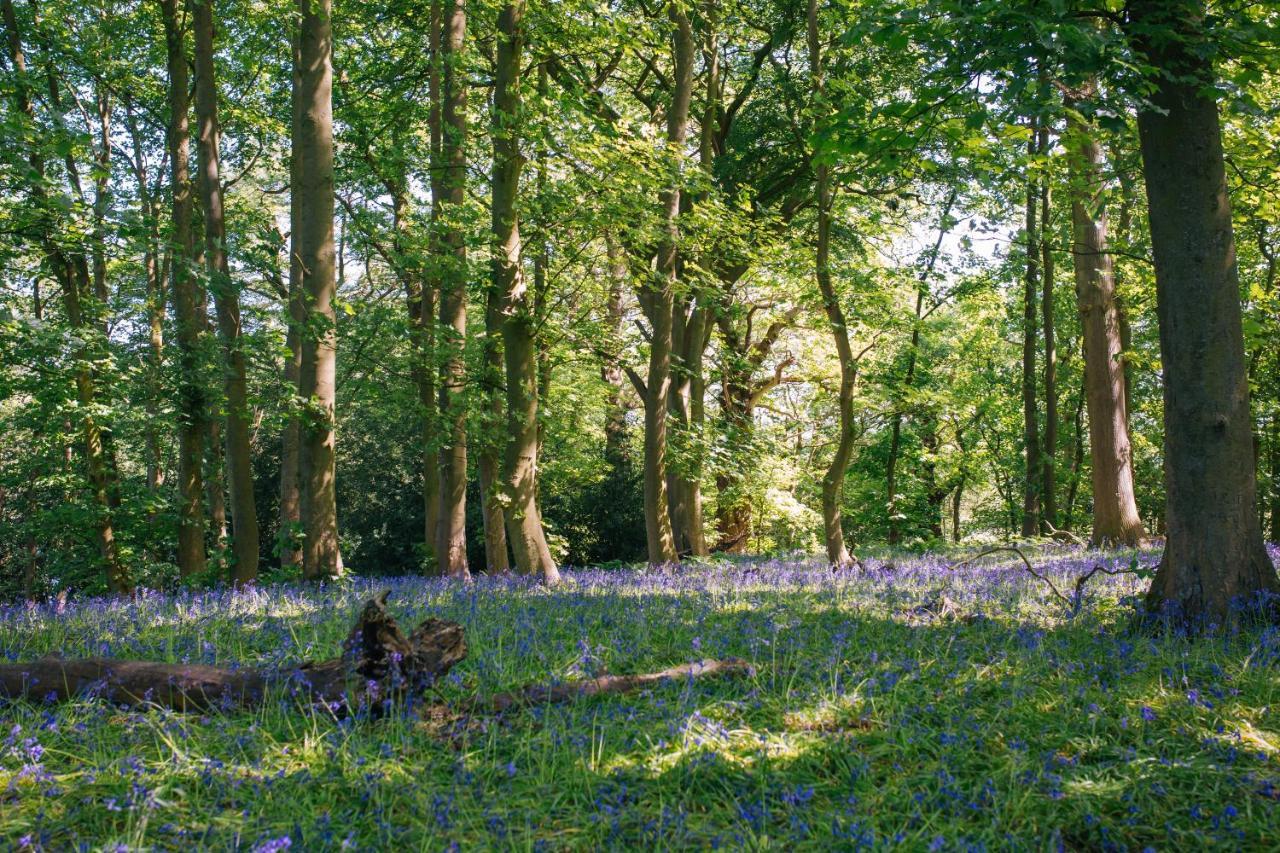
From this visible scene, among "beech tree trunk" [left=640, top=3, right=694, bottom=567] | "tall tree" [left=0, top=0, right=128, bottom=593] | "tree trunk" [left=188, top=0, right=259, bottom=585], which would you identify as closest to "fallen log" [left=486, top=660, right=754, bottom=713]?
"beech tree trunk" [left=640, top=3, right=694, bottom=567]

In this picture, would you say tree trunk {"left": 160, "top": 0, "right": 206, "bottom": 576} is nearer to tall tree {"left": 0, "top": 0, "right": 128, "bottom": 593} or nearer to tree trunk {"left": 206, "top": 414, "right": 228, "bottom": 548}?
tall tree {"left": 0, "top": 0, "right": 128, "bottom": 593}

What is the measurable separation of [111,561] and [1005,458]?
31823mm

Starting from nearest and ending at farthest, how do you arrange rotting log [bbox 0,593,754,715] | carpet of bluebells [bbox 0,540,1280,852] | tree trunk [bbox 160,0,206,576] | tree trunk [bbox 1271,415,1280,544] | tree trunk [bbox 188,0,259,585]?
carpet of bluebells [bbox 0,540,1280,852], rotting log [bbox 0,593,754,715], tree trunk [bbox 188,0,259,585], tree trunk [bbox 160,0,206,576], tree trunk [bbox 1271,415,1280,544]

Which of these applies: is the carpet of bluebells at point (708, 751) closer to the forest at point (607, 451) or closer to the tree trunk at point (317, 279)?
the forest at point (607, 451)

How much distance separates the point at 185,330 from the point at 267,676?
12.7 meters

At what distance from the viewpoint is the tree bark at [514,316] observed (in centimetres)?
1138

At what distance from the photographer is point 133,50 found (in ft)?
59.8

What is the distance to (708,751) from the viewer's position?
369 cm

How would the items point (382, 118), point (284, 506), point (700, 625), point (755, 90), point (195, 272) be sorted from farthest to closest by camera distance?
1. point (755, 90)
2. point (284, 506)
3. point (382, 118)
4. point (195, 272)
5. point (700, 625)

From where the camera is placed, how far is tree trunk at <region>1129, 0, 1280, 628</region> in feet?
19.4

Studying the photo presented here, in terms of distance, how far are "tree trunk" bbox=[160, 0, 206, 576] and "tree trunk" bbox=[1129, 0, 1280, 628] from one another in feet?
46.0

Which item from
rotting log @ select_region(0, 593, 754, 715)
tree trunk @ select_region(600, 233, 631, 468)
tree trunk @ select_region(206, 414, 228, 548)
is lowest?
rotting log @ select_region(0, 593, 754, 715)

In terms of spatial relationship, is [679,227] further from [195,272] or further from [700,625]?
[700,625]

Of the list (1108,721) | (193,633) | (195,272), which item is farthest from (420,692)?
(195,272)
